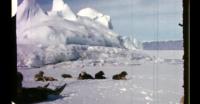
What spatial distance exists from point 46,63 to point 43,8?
37 cm

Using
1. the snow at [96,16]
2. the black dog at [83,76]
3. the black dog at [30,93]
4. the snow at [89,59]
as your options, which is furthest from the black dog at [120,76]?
the black dog at [30,93]

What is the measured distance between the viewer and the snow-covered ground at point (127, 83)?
2.02 metres

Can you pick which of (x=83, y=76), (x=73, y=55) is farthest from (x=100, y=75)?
(x=73, y=55)

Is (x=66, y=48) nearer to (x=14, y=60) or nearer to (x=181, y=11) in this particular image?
(x=14, y=60)

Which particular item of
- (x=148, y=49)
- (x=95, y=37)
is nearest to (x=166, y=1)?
(x=148, y=49)

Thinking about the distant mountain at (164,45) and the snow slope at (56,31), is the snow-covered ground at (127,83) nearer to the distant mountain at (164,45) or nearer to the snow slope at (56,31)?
the distant mountain at (164,45)

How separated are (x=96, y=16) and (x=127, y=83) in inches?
18.8

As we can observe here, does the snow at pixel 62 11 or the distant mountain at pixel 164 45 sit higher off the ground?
the snow at pixel 62 11

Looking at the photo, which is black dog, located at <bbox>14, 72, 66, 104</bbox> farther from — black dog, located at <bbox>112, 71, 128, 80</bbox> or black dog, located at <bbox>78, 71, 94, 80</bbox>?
black dog, located at <bbox>112, 71, 128, 80</bbox>

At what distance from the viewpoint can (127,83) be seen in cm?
208

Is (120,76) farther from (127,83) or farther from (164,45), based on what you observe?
(164,45)

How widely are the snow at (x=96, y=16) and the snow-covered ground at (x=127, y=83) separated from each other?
273 millimetres
